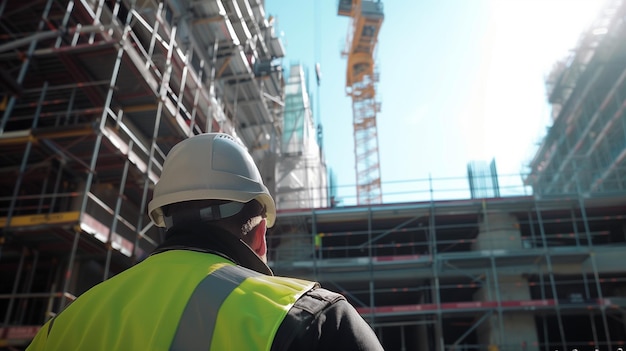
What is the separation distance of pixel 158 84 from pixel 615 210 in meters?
14.7

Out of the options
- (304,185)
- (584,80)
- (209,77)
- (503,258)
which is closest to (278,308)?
(503,258)

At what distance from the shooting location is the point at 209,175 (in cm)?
154

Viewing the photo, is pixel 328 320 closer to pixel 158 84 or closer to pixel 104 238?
pixel 104 238

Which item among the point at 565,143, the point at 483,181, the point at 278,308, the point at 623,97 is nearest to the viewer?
the point at 278,308

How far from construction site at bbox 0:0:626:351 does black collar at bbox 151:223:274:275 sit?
19.2 feet

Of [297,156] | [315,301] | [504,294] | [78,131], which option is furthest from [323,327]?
[297,156]

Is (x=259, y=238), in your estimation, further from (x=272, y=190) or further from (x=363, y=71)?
(x=363, y=71)

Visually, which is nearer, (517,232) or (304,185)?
(517,232)

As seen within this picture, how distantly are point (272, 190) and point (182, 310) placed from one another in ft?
62.9

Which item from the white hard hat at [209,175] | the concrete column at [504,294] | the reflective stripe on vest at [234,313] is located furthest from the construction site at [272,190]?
the reflective stripe on vest at [234,313]

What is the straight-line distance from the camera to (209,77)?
1645cm

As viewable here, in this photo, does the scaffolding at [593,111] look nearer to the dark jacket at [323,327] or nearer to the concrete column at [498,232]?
the concrete column at [498,232]

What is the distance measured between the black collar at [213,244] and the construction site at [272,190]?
5861 mm

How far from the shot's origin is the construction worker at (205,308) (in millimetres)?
991
